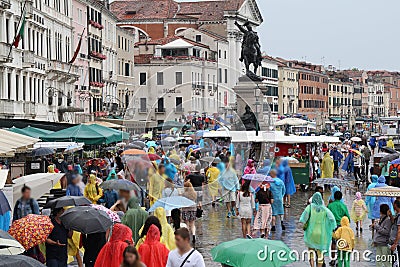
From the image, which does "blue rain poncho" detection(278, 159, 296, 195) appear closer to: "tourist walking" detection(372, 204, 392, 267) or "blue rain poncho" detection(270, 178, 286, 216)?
"blue rain poncho" detection(270, 178, 286, 216)

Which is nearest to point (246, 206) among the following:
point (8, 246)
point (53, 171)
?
point (53, 171)

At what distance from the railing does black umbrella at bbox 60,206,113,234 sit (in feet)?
80.0

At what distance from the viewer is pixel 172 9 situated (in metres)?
103

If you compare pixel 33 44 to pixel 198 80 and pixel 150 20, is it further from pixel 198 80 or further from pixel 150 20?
pixel 150 20

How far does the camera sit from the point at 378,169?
27391 millimetres

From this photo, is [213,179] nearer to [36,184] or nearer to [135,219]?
[36,184]

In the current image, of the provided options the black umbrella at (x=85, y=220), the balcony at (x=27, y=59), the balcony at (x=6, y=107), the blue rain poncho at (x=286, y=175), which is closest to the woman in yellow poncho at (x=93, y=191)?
the blue rain poncho at (x=286, y=175)

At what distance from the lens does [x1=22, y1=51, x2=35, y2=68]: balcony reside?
40084 mm

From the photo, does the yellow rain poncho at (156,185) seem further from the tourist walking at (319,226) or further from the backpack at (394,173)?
the backpack at (394,173)

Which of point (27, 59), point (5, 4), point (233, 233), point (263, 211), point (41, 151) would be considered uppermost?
point (5, 4)

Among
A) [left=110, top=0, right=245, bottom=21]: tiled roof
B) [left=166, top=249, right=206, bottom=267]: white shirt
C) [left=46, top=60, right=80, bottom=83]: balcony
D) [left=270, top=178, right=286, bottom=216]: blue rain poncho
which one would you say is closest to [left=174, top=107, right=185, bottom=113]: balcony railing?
[left=270, top=178, right=286, bottom=216]: blue rain poncho

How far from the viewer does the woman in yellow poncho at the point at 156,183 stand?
57.3 ft

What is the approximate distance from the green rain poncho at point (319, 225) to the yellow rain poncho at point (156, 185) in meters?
4.54

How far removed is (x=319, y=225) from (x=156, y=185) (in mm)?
5025
